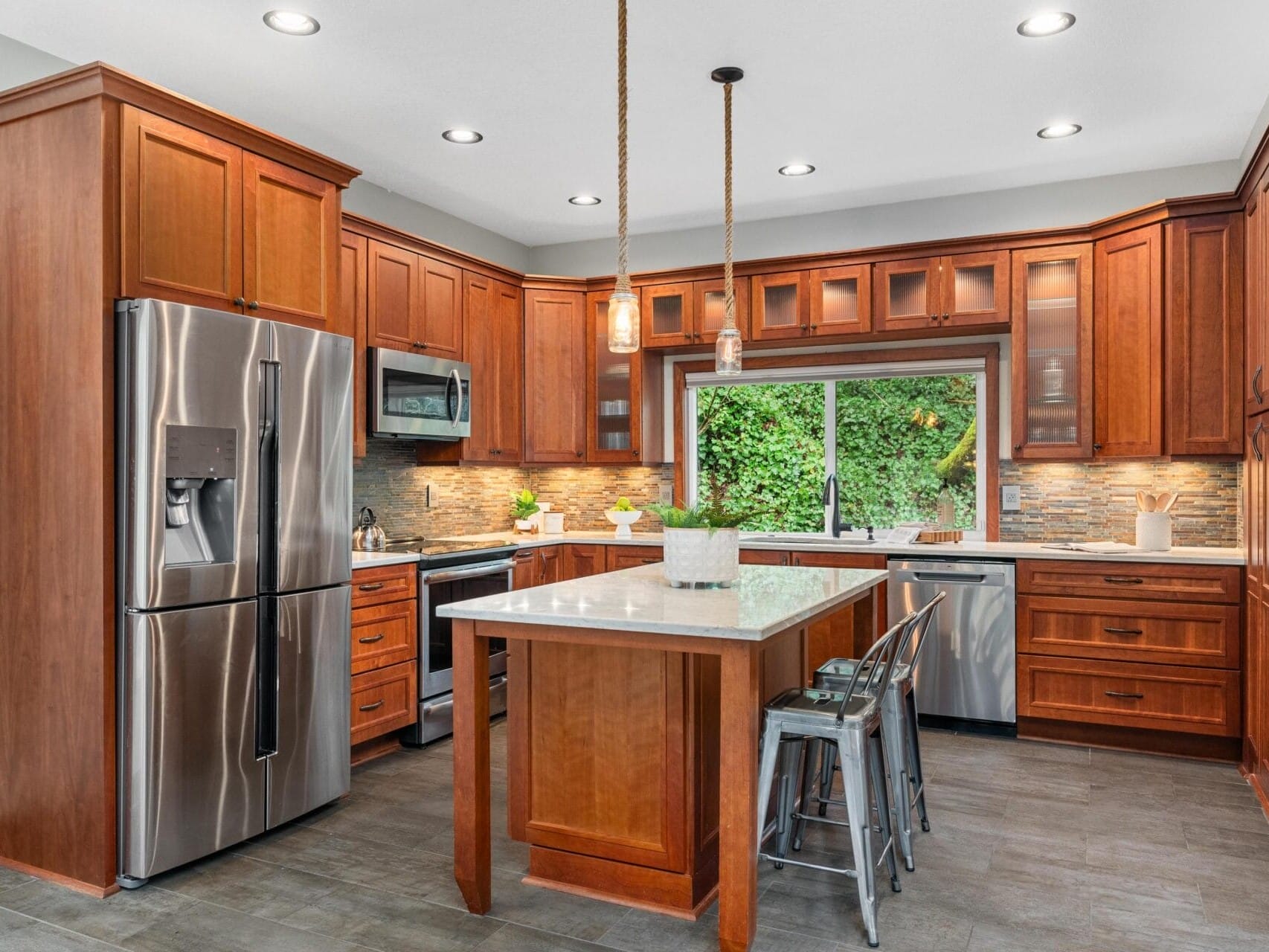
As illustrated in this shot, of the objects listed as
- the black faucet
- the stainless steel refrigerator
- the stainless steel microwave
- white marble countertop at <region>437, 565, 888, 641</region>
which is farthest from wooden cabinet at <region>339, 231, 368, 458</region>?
the black faucet

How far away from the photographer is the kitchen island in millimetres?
2348

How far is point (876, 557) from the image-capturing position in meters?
4.74

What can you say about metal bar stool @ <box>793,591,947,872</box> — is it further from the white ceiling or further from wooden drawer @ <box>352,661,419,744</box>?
the white ceiling

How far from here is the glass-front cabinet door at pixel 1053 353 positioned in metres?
4.66

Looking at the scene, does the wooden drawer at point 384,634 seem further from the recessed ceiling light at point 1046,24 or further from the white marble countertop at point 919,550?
the recessed ceiling light at point 1046,24

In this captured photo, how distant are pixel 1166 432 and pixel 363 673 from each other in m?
3.83

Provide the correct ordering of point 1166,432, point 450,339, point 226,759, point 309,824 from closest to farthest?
point 226,759 < point 309,824 < point 1166,432 < point 450,339

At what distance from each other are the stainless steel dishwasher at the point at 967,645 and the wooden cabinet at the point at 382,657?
2.40 meters

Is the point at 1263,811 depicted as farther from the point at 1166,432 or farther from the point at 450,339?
the point at 450,339

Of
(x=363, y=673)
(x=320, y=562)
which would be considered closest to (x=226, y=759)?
(x=320, y=562)

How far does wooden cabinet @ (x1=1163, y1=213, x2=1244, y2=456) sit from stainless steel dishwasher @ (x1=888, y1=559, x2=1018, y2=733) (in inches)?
41.1

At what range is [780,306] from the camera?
210 inches

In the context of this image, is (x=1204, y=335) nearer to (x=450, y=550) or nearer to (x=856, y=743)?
(x=856, y=743)

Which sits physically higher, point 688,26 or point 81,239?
point 688,26
